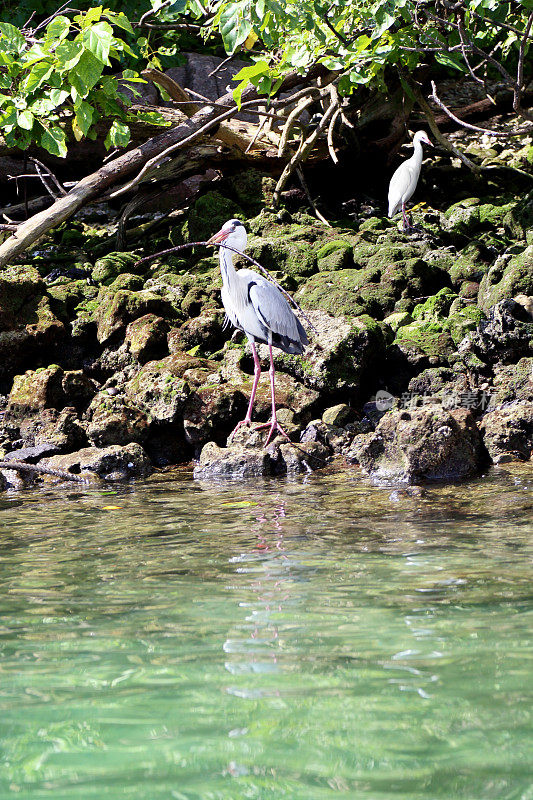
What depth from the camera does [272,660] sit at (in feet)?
7.78

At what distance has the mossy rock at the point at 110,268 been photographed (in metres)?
10.2

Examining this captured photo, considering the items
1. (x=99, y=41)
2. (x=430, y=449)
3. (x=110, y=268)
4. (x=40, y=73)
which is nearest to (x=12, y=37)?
(x=40, y=73)

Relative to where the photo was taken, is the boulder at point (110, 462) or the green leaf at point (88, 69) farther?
the boulder at point (110, 462)

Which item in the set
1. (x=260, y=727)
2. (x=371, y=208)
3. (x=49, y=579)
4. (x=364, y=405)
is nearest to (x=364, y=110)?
(x=371, y=208)

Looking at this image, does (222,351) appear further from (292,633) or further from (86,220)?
(292,633)

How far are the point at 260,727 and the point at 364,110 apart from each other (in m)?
11.6

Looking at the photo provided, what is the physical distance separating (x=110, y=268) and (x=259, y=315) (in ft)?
11.2

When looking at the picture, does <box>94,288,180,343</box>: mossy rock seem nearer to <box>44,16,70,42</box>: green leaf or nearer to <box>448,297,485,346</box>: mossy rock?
<box>448,297,485,346</box>: mossy rock

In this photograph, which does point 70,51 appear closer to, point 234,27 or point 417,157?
point 234,27

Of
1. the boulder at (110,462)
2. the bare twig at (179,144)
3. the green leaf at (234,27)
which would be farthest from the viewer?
the bare twig at (179,144)

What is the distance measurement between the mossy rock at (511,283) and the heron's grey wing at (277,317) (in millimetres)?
2136

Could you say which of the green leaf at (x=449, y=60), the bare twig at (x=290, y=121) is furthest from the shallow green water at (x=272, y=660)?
the bare twig at (x=290, y=121)

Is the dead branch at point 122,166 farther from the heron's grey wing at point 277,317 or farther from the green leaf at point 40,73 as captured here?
the green leaf at point 40,73

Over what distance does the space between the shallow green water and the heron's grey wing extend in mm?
3301
